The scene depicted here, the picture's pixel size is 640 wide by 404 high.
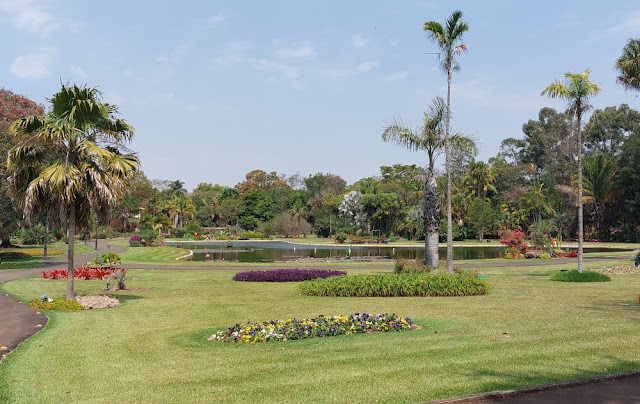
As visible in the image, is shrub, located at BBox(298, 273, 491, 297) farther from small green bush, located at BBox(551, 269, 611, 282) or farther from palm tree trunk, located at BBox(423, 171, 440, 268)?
small green bush, located at BBox(551, 269, 611, 282)

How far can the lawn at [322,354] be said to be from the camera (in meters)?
6.97

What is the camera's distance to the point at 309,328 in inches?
425

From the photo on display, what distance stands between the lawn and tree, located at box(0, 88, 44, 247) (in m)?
20.7

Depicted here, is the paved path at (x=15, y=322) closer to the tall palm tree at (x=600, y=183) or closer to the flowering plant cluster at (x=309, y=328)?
the flowering plant cluster at (x=309, y=328)

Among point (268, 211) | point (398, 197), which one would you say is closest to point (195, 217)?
point (268, 211)

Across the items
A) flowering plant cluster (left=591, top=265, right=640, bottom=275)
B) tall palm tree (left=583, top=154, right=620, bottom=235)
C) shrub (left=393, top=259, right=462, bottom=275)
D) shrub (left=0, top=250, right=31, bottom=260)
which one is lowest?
shrub (left=0, top=250, right=31, bottom=260)

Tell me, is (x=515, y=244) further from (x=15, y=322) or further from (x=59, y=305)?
(x=15, y=322)

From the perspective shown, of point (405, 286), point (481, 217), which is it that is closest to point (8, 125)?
point (405, 286)

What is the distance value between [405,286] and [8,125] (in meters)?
25.2

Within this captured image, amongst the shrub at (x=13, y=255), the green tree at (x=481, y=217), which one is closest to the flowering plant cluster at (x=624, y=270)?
the shrub at (x=13, y=255)

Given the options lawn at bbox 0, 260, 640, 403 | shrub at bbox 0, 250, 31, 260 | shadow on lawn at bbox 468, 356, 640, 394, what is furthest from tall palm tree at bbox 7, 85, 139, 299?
shrub at bbox 0, 250, 31, 260

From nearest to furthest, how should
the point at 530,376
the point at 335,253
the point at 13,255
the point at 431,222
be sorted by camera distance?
the point at 530,376 → the point at 431,222 → the point at 13,255 → the point at 335,253

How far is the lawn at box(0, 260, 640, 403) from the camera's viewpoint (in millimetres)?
6973

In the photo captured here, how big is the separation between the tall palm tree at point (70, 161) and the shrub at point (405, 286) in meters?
7.73
